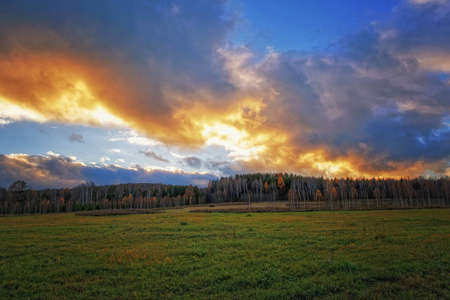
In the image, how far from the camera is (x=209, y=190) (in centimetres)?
17812

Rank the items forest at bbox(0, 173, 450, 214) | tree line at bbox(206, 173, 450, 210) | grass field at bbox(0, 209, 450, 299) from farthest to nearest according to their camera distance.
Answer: tree line at bbox(206, 173, 450, 210) < forest at bbox(0, 173, 450, 214) < grass field at bbox(0, 209, 450, 299)

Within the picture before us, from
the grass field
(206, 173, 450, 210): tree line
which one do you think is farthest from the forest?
the grass field

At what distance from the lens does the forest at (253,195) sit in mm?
126125

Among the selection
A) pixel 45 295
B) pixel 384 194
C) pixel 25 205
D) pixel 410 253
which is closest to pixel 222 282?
pixel 45 295

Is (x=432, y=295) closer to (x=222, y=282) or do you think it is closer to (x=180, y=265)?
(x=222, y=282)

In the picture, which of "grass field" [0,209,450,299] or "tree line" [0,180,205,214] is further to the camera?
"tree line" [0,180,205,214]

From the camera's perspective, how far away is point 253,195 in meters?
158

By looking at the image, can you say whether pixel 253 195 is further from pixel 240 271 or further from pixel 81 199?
pixel 240 271

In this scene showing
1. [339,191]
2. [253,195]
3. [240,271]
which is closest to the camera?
[240,271]

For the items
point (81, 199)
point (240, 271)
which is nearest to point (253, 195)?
point (81, 199)

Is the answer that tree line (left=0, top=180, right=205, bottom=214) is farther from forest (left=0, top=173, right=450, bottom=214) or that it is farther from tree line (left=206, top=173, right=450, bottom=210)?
tree line (left=206, top=173, right=450, bottom=210)

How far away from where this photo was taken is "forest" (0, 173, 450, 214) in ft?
414

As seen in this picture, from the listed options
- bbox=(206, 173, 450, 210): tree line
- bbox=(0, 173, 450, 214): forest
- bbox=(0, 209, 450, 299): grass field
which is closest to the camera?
bbox=(0, 209, 450, 299): grass field

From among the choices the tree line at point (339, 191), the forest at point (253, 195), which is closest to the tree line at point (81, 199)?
the forest at point (253, 195)
